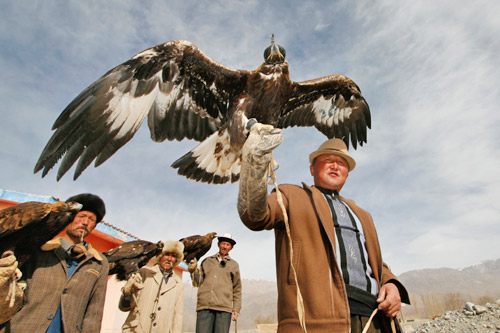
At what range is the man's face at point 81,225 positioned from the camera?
2877 millimetres

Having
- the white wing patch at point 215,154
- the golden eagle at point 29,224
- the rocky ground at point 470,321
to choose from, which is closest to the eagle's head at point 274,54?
the white wing patch at point 215,154

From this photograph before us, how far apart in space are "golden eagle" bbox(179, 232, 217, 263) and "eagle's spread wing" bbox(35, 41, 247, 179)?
154 centimetres

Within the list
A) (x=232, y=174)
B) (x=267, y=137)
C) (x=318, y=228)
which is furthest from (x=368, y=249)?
(x=232, y=174)

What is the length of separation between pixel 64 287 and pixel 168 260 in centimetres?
202

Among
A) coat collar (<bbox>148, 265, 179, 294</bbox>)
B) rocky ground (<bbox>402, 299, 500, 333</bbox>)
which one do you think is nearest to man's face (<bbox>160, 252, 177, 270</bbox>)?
coat collar (<bbox>148, 265, 179, 294</bbox>)

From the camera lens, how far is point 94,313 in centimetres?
265

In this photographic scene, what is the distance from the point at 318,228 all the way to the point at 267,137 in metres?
0.76

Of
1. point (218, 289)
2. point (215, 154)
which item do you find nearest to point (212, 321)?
point (218, 289)

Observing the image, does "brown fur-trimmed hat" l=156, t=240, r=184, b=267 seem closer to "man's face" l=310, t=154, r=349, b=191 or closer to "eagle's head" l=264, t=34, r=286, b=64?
"man's face" l=310, t=154, r=349, b=191

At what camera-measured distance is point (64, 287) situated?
7.97 feet

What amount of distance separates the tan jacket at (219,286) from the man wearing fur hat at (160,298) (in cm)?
58

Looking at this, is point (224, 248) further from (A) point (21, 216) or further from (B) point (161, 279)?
(A) point (21, 216)

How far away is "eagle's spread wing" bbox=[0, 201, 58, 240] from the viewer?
1.95 metres

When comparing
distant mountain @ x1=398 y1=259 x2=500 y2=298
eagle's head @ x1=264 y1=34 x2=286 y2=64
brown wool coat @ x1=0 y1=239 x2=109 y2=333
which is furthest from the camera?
distant mountain @ x1=398 y1=259 x2=500 y2=298
